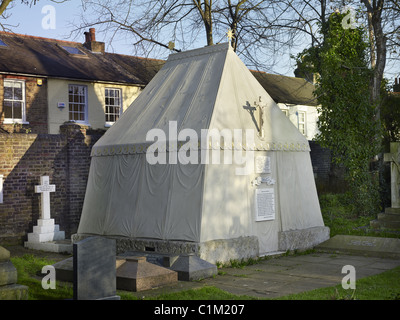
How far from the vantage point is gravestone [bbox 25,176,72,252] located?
1456 centimetres

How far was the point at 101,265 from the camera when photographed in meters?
7.58

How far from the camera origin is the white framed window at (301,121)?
3344cm

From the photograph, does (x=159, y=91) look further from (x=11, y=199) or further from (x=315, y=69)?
(x=315, y=69)

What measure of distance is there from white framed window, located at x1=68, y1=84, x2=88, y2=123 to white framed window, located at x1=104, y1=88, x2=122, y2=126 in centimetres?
109

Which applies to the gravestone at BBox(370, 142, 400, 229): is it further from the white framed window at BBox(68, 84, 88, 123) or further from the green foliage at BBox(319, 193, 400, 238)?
the white framed window at BBox(68, 84, 88, 123)

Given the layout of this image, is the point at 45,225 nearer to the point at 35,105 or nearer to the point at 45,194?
the point at 45,194

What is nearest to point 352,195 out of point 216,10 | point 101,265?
point 216,10

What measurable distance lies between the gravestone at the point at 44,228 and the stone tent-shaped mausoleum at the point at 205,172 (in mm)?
1516

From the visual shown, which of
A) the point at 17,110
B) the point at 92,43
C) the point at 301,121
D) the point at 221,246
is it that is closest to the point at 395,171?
the point at 221,246

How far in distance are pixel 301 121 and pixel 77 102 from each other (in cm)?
1519

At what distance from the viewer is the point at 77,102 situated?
78.7ft

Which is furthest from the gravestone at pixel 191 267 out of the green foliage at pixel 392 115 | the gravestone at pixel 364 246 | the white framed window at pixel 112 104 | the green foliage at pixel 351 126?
the green foliage at pixel 392 115

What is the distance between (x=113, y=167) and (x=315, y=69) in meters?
12.8

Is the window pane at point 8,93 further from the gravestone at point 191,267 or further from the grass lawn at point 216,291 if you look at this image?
the gravestone at point 191,267
